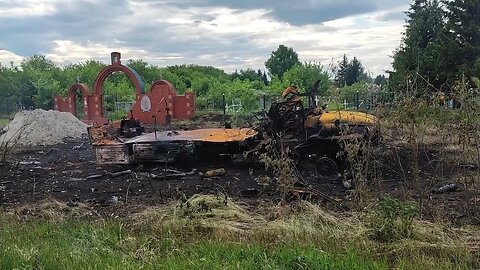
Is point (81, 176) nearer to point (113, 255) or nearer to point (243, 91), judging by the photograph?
point (113, 255)

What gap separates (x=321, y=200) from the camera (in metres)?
7.71

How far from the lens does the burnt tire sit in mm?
10875

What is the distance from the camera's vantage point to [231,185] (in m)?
10.2

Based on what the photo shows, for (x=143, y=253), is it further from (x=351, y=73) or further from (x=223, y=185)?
(x=351, y=73)

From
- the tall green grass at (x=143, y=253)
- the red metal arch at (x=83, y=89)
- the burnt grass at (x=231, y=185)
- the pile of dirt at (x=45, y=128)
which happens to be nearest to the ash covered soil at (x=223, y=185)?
the burnt grass at (x=231, y=185)

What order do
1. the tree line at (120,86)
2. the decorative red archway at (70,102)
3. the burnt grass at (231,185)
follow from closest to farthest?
the burnt grass at (231,185), the decorative red archway at (70,102), the tree line at (120,86)

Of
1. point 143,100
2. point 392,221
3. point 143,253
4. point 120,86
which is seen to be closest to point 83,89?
point 143,100

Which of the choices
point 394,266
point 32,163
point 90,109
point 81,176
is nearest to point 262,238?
→ point 394,266

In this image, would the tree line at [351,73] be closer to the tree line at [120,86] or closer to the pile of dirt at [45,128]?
the tree line at [120,86]

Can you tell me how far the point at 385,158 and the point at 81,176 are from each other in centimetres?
683

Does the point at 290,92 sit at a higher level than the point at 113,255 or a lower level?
higher

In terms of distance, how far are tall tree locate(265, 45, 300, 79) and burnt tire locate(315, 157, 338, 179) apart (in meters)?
77.8

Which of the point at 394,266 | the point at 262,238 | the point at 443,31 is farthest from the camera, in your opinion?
the point at 443,31

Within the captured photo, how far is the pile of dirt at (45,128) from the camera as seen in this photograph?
2170 centimetres
